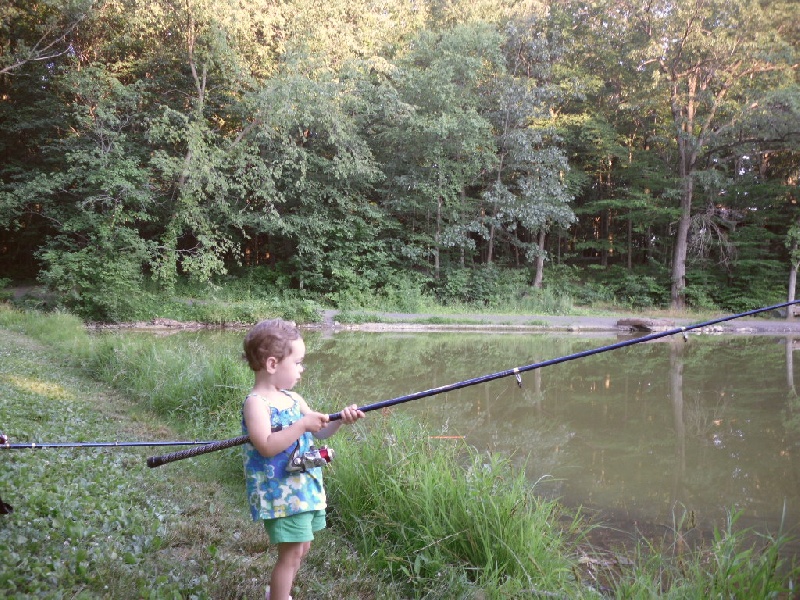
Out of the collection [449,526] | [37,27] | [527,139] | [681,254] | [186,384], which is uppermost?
[37,27]

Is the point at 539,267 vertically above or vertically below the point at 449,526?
above

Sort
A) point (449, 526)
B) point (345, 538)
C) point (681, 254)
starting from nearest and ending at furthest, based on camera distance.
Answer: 1. point (449, 526)
2. point (345, 538)
3. point (681, 254)

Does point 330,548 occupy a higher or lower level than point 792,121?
lower

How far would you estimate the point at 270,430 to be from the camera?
2301 millimetres

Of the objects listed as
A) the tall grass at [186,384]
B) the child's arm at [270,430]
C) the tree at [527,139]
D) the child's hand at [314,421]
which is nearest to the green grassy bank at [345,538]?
the tall grass at [186,384]

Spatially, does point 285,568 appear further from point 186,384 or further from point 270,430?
point 186,384

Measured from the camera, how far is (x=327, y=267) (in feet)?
74.3

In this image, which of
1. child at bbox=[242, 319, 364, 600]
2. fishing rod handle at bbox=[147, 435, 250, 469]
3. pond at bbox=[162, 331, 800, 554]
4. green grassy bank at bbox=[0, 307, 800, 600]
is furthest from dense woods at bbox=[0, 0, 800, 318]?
child at bbox=[242, 319, 364, 600]

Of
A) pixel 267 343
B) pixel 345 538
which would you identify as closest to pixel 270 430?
pixel 267 343

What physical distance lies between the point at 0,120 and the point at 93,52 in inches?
251

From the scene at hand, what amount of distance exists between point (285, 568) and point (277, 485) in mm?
336

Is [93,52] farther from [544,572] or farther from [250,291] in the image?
[544,572]

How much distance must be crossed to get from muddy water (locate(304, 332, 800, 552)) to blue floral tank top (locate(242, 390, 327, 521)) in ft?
7.33

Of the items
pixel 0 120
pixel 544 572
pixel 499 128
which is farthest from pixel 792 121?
pixel 0 120
